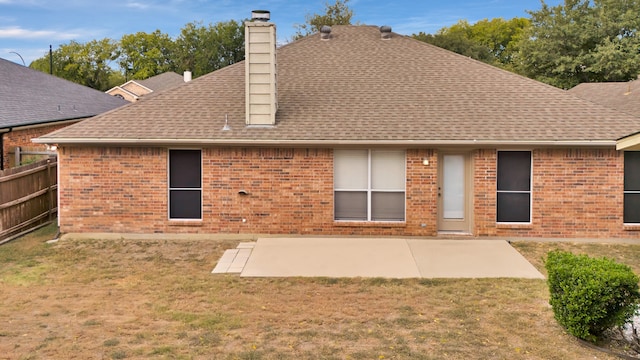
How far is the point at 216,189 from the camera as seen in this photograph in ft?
39.5

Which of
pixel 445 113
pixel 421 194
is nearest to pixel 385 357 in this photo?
pixel 421 194

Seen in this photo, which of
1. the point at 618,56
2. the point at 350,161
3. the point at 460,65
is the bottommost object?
the point at 350,161

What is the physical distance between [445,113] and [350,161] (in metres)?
2.67

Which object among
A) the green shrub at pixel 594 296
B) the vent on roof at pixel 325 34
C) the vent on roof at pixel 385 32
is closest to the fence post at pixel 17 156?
the vent on roof at pixel 325 34

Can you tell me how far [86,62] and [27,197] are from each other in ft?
243

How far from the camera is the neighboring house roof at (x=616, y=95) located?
18.8 m

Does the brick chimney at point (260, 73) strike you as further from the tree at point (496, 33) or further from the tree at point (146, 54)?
the tree at point (146, 54)

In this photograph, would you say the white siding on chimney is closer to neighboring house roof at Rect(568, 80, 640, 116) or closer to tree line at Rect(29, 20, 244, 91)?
neighboring house roof at Rect(568, 80, 640, 116)

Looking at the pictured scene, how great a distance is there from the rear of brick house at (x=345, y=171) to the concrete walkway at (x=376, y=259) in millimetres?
752

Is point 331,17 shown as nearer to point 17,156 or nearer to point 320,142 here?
point 17,156

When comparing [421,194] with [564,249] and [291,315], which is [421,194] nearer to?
[564,249]

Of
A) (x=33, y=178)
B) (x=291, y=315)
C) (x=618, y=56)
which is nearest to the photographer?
(x=291, y=315)

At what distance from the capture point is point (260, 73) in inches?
484

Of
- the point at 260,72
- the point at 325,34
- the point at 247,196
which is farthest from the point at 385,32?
the point at 247,196
